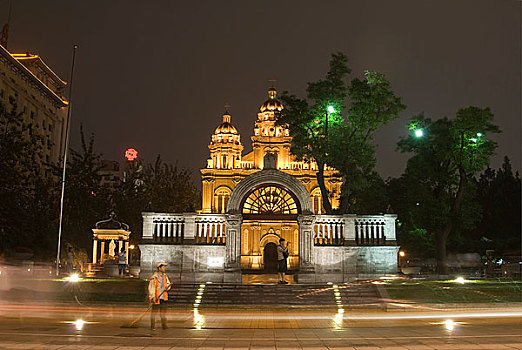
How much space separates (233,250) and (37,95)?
60.3 metres

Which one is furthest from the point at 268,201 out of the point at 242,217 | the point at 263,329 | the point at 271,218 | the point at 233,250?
the point at 263,329

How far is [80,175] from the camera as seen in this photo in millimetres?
46094

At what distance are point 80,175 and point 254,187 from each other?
2481cm

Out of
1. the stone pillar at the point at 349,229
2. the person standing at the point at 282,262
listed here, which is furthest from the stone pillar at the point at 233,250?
the stone pillar at the point at 349,229

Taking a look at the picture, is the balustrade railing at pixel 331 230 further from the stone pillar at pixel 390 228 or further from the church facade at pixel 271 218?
the stone pillar at pixel 390 228

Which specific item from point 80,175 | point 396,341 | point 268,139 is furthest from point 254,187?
point 268,139

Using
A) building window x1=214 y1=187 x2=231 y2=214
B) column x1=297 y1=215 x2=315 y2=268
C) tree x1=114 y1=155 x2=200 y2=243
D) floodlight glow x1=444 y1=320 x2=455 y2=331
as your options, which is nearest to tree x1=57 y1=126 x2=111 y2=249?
tree x1=114 y1=155 x2=200 y2=243

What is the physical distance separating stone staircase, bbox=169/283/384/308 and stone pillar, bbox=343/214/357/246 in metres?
4.57

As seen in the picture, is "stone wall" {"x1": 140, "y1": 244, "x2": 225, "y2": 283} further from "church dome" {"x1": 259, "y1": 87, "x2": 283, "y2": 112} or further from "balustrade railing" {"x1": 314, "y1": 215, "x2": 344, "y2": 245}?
"church dome" {"x1": 259, "y1": 87, "x2": 283, "y2": 112}

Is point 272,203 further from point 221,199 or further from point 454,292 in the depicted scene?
point 221,199

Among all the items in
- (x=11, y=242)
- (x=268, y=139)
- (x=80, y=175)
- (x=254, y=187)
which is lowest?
(x=11, y=242)

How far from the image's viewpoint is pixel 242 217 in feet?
87.4

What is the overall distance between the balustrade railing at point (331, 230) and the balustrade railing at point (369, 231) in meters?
0.84

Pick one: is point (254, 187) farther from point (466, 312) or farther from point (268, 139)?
point (268, 139)
